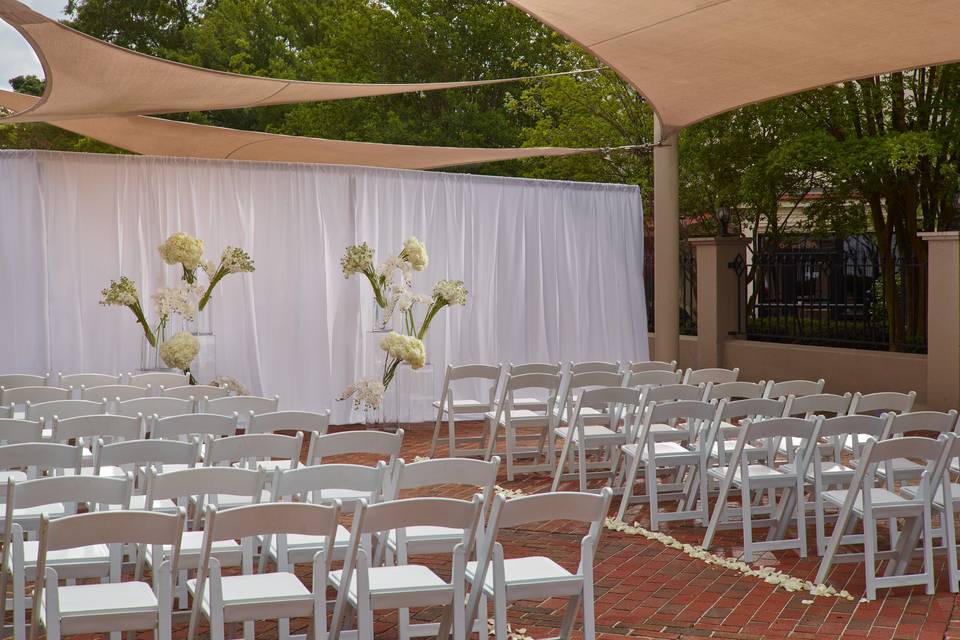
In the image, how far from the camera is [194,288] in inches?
374

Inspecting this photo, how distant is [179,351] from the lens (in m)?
8.95

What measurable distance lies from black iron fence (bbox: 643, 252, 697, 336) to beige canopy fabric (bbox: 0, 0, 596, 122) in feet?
24.0

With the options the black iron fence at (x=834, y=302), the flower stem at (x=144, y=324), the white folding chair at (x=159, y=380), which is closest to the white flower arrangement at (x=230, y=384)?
the flower stem at (x=144, y=324)

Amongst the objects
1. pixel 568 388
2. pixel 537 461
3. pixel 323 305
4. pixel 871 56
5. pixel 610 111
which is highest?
pixel 610 111

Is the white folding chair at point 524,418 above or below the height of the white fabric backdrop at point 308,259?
below

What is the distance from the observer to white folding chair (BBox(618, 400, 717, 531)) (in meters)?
6.23

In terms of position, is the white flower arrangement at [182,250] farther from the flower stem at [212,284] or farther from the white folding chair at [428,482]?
the white folding chair at [428,482]

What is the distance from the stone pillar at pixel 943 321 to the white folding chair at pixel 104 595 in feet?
29.5

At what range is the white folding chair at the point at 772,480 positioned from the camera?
5.61 meters

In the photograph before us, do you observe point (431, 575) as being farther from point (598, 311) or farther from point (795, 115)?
point (795, 115)

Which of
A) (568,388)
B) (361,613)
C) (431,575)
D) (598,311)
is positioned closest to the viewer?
(361,613)

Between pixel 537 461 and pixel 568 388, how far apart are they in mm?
776

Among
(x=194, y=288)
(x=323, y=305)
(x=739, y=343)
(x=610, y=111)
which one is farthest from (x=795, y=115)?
(x=194, y=288)

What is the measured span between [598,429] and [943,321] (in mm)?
4867
